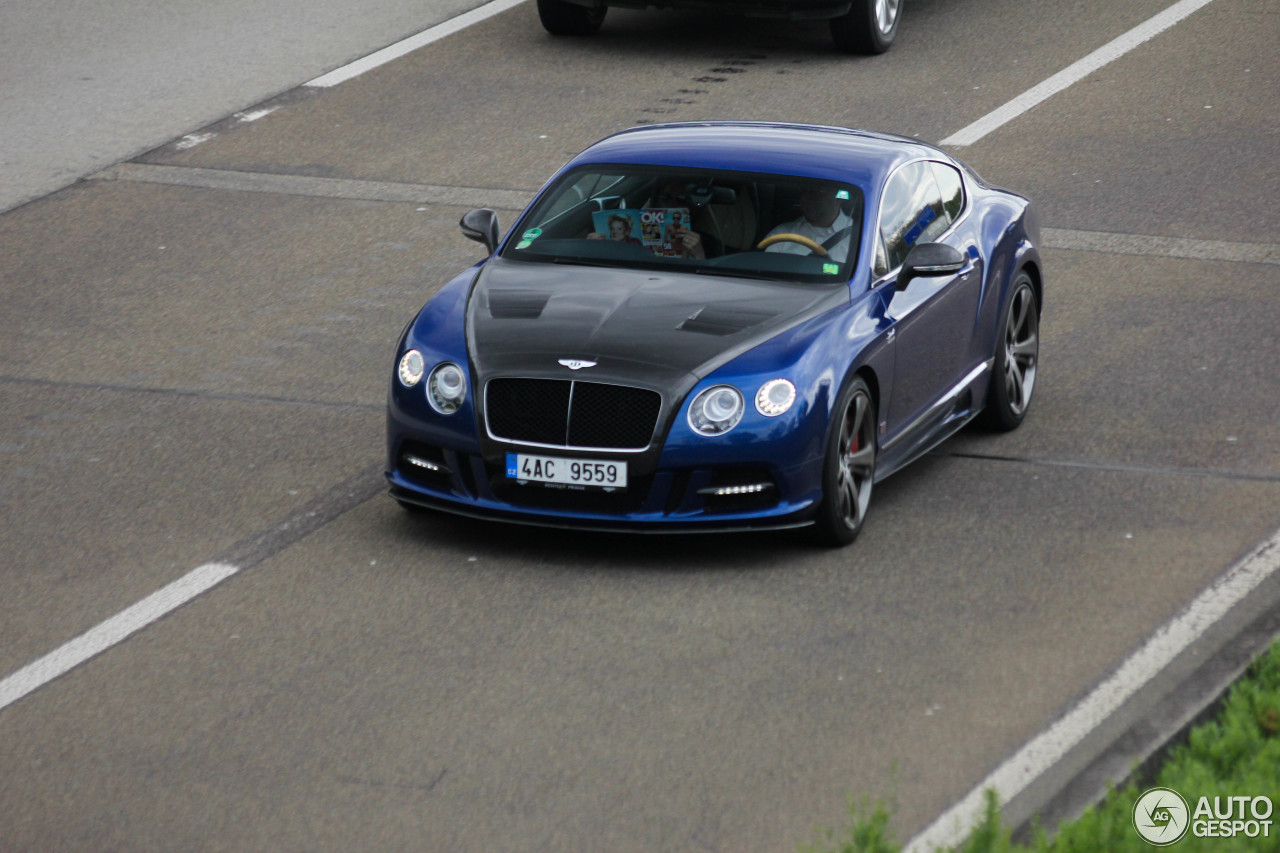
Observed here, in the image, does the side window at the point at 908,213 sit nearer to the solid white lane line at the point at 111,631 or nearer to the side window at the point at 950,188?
the side window at the point at 950,188

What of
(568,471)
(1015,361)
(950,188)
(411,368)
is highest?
(411,368)

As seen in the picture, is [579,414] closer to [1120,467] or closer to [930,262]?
[930,262]

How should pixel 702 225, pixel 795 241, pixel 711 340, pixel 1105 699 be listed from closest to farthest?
pixel 1105 699 < pixel 711 340 < pixel 795 241 < pixel 702 225

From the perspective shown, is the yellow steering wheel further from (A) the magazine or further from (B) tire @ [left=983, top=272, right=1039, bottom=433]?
(B) tire @ [left=983, top=272, right=1039, bottom=433]

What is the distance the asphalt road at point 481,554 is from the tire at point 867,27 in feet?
8.17

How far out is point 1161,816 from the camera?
5.13 m

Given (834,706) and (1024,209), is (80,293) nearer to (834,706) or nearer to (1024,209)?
(1024,209)

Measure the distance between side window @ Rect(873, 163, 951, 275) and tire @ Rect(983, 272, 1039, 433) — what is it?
0.64 meters

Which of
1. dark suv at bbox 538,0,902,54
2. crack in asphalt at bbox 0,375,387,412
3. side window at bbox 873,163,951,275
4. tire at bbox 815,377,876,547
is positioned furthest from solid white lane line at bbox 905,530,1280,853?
dark suv at bbox 538,0,902,54

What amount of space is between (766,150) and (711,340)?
4.76 ft

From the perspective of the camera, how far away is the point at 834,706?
6.39m

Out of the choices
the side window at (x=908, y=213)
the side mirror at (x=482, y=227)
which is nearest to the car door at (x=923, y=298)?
the side window at (x=908, y=213)

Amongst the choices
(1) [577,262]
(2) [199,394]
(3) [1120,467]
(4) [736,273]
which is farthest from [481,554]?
(3) [1120,467]

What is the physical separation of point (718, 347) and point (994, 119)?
834 centimetres
